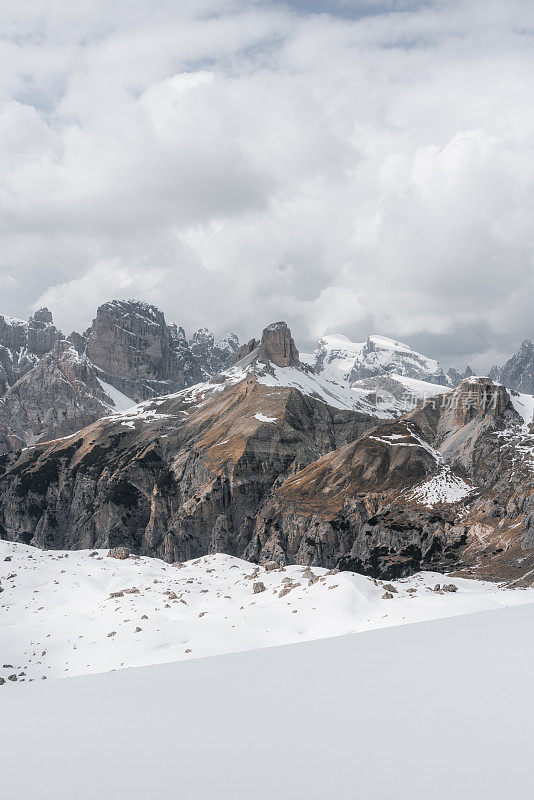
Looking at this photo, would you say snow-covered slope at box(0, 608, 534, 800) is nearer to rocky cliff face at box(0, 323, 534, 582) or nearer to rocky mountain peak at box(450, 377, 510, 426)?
rocky cliff face at box(0, 323, 534, 582)

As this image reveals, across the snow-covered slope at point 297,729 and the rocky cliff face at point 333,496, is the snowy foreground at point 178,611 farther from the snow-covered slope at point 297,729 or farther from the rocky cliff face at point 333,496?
the rocky cliff face at point 333,496

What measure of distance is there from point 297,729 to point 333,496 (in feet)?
436

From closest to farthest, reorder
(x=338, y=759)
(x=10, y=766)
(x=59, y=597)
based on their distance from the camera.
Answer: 1. (x=338, y=759)
2. (x=10, y=766)
3. (x=59, y=597)

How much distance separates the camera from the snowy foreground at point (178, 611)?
78.5 feet

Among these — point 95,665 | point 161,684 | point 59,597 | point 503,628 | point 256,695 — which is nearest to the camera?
point 256,695

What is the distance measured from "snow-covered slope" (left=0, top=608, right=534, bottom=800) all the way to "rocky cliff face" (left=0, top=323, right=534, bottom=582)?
80.1m

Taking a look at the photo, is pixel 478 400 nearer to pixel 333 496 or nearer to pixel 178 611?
pixel 333 496

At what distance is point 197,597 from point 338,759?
1182 inches

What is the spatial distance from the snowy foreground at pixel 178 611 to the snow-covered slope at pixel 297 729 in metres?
13.7

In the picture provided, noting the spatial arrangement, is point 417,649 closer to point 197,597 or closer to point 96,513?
point 197,597

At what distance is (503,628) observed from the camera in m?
9.80

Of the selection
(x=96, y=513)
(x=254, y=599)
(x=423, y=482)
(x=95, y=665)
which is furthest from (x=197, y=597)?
(x=96, y=513)

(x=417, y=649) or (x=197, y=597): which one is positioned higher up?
(x=417, y=649)

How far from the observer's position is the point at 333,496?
136m
